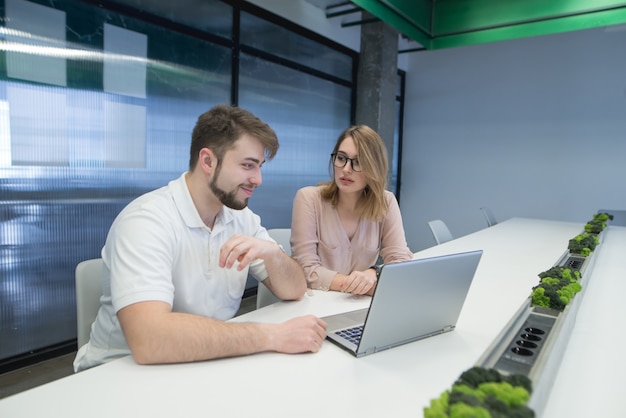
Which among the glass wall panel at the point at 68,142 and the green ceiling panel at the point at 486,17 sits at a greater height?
the green ceiling panel at the point at 486,17

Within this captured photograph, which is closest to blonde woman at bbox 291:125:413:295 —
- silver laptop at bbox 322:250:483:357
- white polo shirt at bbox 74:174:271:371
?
white polo shirt at bbox 74:174:271:371

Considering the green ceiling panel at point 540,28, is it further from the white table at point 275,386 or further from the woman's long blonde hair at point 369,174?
the white table at point 275,386

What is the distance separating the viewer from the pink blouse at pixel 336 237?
201cm

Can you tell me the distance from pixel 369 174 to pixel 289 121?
2.46m

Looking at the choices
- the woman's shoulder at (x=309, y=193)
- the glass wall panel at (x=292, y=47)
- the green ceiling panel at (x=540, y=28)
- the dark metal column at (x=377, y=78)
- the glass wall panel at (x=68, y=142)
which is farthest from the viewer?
the dark metal column at (x=377, y=78)

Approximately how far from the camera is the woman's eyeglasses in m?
1.98

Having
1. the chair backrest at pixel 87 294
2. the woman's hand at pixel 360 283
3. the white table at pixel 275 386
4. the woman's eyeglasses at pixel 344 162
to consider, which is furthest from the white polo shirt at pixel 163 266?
the woman's eyeglasses at pixel 344 162

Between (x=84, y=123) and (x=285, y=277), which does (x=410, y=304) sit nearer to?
(x=285, y=277)

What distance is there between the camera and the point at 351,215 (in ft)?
6.91

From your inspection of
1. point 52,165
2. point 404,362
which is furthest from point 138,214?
point 52,165

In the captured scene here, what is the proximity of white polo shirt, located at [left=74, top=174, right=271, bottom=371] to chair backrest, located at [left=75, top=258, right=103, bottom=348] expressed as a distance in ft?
0.23

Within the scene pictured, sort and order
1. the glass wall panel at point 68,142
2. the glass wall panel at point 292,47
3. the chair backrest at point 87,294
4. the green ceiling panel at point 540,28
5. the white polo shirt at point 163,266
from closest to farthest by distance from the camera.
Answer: the white polo shirt at point 163,266 → the chair backrest at point 87,294 → the glass wall panel at point 68,142 → the green ceiling panel at point 540,28 → the glass wall panel at point 292,47

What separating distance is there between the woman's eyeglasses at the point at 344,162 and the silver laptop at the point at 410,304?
0.86 meters

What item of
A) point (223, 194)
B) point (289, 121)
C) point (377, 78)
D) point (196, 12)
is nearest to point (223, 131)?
point (223, 194)
